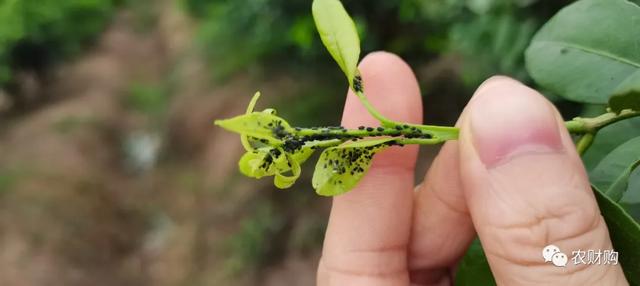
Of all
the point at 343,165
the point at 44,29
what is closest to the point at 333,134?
the point at 343,165

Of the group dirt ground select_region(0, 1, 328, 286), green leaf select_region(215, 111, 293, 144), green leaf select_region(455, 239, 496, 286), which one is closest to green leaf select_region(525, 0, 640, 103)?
green leaf select_region(455, 239, 496, 286)

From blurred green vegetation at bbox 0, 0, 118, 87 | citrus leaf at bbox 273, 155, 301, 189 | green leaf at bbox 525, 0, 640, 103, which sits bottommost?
green leaf at bbox 525, 0, 640, 103

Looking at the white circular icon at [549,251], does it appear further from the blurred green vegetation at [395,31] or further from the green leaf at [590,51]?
the blurred green vegetation at [395,31]

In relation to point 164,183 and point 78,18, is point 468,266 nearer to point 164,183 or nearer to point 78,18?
point 164,183

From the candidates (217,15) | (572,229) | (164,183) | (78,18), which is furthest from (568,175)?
(78,18)

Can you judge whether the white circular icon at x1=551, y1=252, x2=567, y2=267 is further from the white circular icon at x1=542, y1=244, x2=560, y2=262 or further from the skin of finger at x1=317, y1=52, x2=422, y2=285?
the skin of finger at x1=317, y1=52, x2=422, y2=285
